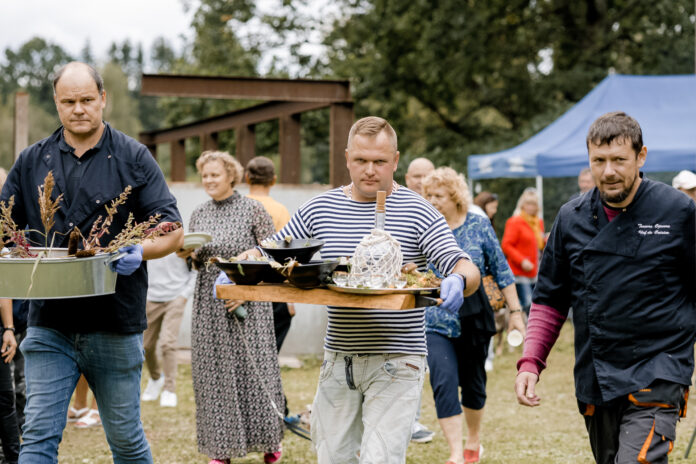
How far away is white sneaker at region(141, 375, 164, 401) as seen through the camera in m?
8.63

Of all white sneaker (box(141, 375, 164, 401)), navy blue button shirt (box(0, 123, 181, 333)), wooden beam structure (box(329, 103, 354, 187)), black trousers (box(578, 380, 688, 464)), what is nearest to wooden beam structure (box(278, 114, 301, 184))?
wooden beam structure (box(329, 103, 354, 187))

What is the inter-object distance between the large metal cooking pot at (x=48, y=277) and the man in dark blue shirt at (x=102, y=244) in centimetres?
36

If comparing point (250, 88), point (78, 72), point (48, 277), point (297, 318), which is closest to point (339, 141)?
point (250, 88)

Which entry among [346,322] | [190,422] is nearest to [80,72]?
[346,322]

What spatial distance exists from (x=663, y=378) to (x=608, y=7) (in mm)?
22909

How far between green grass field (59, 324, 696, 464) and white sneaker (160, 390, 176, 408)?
0.09 m

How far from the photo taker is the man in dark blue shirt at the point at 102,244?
359 centimetres

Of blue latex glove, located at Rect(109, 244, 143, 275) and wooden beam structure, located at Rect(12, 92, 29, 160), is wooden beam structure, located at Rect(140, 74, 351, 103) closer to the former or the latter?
wooden beam structure, located at Rect(12, 92, 29, 160)

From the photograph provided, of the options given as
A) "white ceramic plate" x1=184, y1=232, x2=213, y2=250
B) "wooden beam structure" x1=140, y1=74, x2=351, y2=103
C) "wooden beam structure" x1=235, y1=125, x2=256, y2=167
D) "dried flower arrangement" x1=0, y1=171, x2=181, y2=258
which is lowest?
"white ceramic plate" x1=184, y1=232, x2=213, y2=250

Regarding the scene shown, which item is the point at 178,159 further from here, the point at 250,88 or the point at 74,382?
the point at 74,382

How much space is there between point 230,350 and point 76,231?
2781 millimetres

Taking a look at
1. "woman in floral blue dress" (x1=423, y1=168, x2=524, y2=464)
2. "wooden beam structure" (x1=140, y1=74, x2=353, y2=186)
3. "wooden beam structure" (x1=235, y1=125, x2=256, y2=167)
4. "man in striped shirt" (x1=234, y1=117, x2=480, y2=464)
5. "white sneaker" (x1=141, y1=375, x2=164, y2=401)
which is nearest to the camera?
"man in striped shirt" (x1=234, y1=117, x2=480, y2=464)

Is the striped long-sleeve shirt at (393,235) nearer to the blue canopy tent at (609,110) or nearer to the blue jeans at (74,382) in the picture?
the blue jeans at (74,382)

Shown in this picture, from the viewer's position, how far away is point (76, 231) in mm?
3314
